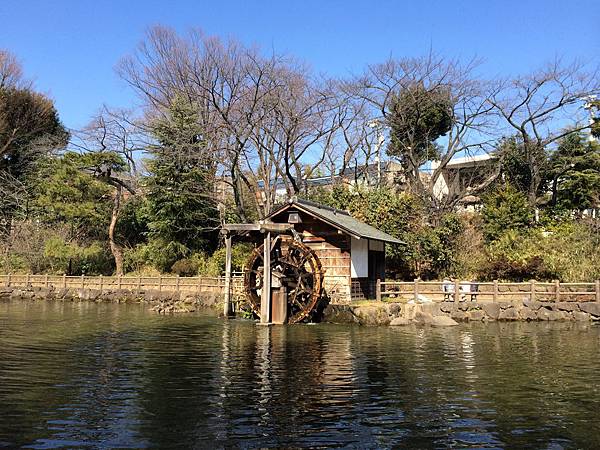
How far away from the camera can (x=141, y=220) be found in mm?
38719

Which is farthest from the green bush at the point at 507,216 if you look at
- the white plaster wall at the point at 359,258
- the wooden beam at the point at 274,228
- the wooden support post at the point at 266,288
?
the wooden support post at the point at 266,288

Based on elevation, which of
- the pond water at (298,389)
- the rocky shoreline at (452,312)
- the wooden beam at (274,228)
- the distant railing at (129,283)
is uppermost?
the wooden beam at (274,228)

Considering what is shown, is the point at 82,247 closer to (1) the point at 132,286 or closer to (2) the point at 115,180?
(2) the point at 115,180

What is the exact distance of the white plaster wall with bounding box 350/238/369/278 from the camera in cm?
2202

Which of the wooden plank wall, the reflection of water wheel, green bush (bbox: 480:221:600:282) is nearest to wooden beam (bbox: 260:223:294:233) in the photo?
the reflection of water wheel

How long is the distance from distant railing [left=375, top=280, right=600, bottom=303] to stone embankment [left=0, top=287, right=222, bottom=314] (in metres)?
9.11

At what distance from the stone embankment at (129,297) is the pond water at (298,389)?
8726mm

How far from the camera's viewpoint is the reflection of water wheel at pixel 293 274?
2056 cm

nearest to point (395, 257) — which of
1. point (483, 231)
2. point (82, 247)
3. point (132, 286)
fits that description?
point (483, 231)

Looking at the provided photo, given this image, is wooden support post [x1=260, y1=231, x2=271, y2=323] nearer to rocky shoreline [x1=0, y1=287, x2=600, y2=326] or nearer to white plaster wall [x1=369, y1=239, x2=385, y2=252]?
rocky shoreline [x1=0, y1=287, x2=600, y2=326]

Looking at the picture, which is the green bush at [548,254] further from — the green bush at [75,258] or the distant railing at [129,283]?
the green bush at [75,258]

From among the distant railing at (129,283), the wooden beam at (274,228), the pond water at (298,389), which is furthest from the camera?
the distant railing at (129,283)

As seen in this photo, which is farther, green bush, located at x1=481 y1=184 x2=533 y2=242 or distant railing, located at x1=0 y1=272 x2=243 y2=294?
green bush, located at x1=481 y1=184 x2=533 y2=242

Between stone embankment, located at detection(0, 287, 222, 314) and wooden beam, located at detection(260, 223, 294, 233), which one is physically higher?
wooden beam, located at detection(260, 223, 294, 233)
